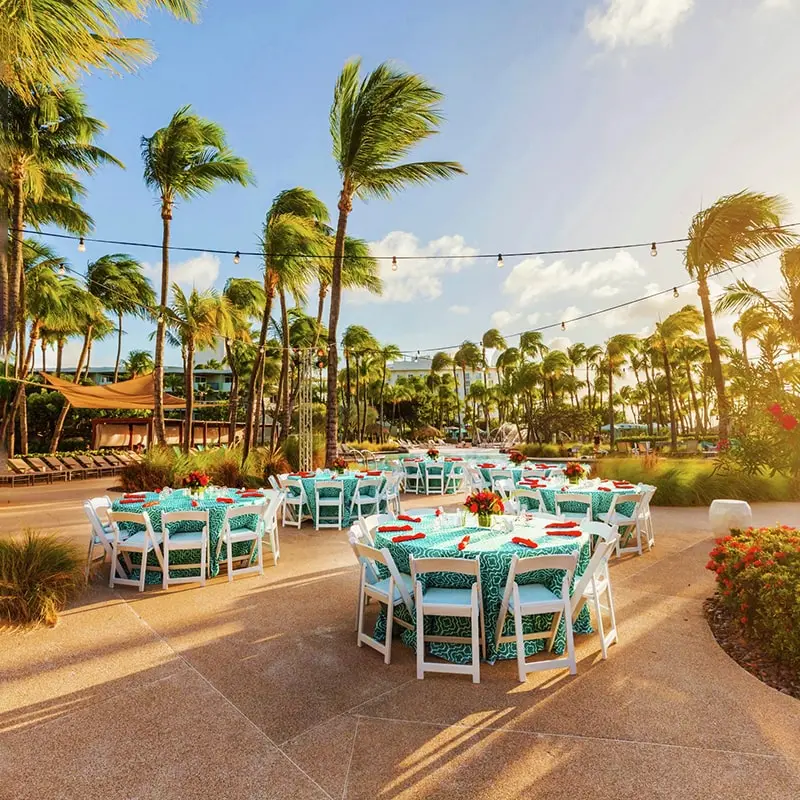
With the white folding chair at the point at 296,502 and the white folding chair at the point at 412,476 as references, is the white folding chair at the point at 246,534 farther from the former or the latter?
the white folding chair at the point at 412,476

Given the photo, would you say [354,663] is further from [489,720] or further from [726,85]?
[726,85]

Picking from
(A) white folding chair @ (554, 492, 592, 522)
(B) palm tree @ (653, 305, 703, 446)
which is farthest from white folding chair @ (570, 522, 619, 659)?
(B) palm tree @ (653, 305, 703, 446)

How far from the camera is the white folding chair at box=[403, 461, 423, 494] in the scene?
1202 cm

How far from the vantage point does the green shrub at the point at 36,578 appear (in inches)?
155

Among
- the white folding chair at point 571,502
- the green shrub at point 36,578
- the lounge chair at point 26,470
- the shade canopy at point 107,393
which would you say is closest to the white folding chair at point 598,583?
the white folding chair at point 571,502

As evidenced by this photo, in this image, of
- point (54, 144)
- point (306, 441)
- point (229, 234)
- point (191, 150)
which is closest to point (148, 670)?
point (306, 441)

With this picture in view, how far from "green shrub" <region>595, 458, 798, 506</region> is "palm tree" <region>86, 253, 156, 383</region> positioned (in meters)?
18.5

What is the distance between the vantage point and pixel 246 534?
5.21 metres

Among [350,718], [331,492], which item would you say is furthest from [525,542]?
[331,492]

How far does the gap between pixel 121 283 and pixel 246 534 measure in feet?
66.0

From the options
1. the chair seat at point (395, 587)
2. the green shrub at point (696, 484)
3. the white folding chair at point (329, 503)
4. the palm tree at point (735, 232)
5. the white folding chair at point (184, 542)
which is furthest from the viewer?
the green shrub at point (696, 484)

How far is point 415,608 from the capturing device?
322 centimetres

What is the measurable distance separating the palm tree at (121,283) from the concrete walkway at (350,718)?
19.0 meters

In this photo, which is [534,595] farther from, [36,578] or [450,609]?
[36,578]
